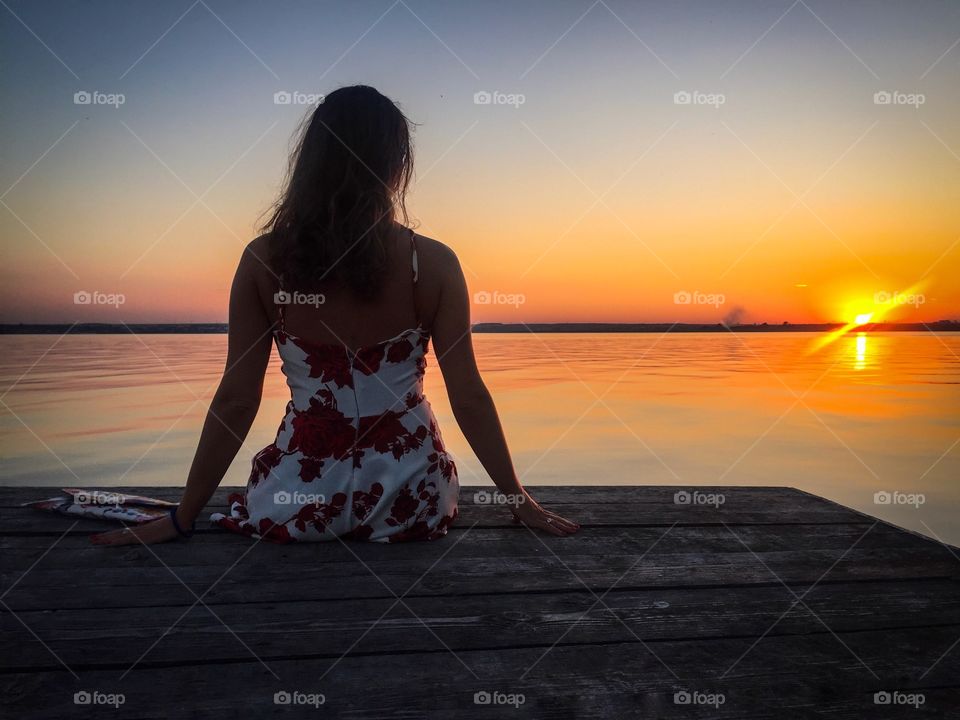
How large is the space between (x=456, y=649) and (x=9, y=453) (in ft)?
22.0

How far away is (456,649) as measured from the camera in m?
1.32

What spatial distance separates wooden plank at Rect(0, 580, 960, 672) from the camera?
1312 millimetres

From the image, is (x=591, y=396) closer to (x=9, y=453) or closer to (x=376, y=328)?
(x=9, y=453)

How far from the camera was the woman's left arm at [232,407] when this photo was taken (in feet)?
6.13

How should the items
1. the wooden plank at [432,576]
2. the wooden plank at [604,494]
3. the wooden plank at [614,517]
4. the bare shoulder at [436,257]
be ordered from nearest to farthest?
the wooden plank at [432,576], the bare shoulder at [436,257], the wooden plank at [614,517], the wooden plank at [604,494]

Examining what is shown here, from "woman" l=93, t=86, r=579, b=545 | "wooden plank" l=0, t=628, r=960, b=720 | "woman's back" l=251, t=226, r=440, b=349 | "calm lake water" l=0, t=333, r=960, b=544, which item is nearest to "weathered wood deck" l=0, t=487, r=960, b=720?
"wooden plank" l=0, t=628, r=960, b=720

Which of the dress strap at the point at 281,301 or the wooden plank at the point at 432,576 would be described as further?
the dress strap at the point at 281,301

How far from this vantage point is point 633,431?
7.61 meters

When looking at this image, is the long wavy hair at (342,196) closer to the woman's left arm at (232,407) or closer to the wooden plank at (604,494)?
the woman's left arm at (232,407)

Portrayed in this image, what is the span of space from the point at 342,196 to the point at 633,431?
6321 millimetres

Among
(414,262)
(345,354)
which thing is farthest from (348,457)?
(414,262)

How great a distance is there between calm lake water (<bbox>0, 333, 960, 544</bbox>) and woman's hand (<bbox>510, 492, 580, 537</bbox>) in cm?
333

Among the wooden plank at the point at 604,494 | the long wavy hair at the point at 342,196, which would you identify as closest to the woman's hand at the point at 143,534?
the wooden plank at the point at 604,494

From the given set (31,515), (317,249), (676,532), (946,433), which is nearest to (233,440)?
(317,249)
